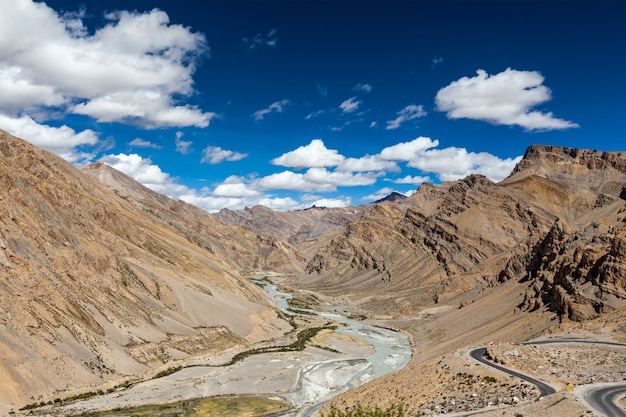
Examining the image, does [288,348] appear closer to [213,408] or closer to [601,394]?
[213,408]

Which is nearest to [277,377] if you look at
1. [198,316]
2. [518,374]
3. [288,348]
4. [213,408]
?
[213,408]

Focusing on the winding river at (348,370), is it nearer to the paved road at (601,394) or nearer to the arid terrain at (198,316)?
the arid terrain at (198,316)

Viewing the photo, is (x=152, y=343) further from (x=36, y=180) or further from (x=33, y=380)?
(x=36, y=180)

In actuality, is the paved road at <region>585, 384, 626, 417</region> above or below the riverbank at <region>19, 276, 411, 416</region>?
above

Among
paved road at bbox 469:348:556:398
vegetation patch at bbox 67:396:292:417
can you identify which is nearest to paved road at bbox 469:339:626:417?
paved road at bbox 469:348:556:398

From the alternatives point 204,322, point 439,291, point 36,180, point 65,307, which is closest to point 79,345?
point 65,307

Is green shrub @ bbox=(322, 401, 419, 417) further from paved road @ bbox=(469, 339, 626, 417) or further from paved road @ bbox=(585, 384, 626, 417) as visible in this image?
paved road @ bbox=(585, 384, 626, 417)

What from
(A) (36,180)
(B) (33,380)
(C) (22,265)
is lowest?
(B) (33,380)
